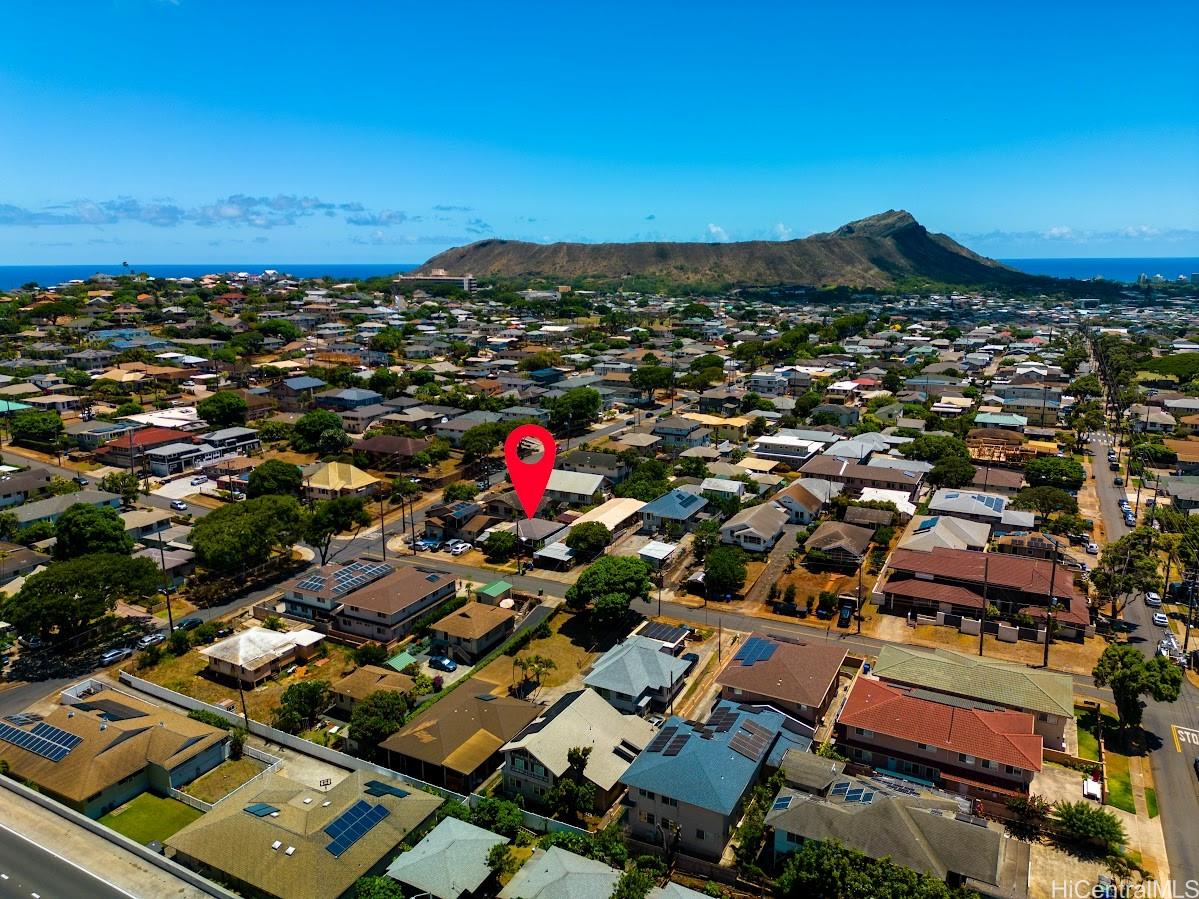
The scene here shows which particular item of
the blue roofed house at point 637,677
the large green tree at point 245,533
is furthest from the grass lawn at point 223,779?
the large green tree at point 245,533

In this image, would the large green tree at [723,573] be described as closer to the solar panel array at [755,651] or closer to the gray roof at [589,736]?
the solar panel array at [755,651]

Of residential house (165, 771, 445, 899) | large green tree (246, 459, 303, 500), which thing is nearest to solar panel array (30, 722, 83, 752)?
residential house (165, 771, 445, 899)

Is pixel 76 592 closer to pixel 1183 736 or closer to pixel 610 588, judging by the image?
pixel 610 588

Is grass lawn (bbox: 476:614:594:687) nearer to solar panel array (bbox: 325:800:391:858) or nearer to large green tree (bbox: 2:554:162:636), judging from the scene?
solar panel array (bbox: 325:800:391:858)

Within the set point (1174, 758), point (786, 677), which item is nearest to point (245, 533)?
point (786, 677)

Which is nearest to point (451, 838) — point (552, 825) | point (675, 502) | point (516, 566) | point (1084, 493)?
point (552, 825)

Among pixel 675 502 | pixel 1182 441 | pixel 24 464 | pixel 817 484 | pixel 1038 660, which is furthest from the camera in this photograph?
pixel 1182 441

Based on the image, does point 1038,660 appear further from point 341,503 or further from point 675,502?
point 341,503
